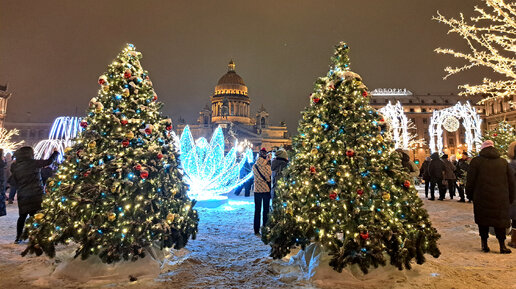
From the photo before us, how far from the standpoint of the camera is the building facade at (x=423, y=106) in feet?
207

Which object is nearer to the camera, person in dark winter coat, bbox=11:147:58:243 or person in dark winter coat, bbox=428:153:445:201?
person in dark winter coat, bbox=11:147:58:243

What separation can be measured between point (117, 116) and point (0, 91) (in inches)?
2214

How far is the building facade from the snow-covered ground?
61780 millimetres

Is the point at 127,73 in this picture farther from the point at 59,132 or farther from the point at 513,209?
the point at 59,132

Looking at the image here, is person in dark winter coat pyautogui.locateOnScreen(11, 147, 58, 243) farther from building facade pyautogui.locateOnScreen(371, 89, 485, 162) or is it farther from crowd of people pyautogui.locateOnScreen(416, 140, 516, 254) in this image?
building facade pyautogui.locateOnScreen(371, 89, 485, 162)

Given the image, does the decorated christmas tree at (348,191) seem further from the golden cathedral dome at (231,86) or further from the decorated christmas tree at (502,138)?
the golden cathedral dome at (231,86)

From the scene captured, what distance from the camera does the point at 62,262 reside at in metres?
4.56

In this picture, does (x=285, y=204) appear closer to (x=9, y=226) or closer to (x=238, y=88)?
(x=9, y=226)

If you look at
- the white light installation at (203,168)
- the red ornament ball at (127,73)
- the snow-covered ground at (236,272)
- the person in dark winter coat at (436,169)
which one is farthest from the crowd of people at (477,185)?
the person in dark winter coat at (436,169)

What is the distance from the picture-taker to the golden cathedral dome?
80.9 m

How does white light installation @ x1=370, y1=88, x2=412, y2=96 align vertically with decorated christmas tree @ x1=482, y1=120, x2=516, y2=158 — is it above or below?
above

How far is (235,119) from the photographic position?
78438 millimetres

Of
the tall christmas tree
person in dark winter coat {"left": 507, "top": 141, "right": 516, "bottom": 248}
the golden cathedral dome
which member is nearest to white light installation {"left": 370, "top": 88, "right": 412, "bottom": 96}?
the golden cathedral dome

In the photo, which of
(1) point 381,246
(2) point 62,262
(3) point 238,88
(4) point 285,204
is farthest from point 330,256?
(3) point 238,88
